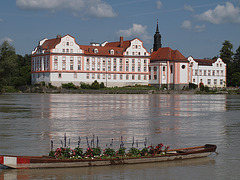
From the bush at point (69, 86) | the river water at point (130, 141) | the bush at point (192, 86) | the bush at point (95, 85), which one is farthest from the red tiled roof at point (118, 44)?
the river water at point (130, 141)

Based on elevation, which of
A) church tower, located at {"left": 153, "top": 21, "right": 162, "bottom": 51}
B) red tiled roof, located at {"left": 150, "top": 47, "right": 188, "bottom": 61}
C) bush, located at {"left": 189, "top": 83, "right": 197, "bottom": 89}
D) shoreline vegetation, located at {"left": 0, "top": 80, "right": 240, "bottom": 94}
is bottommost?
shoreline vegetation, located at {"left": 0, "top": 80, "right": 240, "bottom": 94}

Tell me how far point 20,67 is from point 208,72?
66.8m

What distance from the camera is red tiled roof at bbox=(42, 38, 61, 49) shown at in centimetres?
11964

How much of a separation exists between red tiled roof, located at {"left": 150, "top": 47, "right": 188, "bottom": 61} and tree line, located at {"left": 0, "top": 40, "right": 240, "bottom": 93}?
2330 centimetres

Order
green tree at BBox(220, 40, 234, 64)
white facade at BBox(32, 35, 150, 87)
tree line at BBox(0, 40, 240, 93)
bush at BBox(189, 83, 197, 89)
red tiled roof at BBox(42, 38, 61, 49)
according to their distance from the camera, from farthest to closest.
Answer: green tree at BBox(220, 40, 234, 64), bush at BBox(189, 83, 197, 89), red tiled roof at BBox(42, 38, 61, 49), white facade at BBox(32, 35, 150, 87), tree line at BBox(0, 40, 240, 93)

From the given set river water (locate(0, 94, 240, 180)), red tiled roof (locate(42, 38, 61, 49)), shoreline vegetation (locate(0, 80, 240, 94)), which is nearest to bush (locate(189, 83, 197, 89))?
shoreline vegetation (locate(0, 80, 240, 94))

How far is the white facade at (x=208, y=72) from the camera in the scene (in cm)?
14175

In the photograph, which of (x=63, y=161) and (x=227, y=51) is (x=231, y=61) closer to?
(x=227, y=51)

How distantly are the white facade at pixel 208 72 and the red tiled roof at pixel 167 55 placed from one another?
9.28 meters

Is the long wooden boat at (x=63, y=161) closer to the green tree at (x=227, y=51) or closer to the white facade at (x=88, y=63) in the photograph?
the white facade at (x=88, y=63)

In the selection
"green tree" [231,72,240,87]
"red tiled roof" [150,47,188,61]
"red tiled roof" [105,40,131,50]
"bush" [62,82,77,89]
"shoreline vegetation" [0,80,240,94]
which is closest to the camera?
"shoreline vegetation" [0,80,240,94]

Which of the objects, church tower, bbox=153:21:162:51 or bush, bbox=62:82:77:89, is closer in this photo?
bush, bbox=62:82:77:89

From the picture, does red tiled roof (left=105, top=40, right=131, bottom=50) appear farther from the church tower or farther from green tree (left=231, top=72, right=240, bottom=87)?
green tree (left=231, top=72, right=240, bottom=87)

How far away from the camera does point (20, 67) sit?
145 metres
